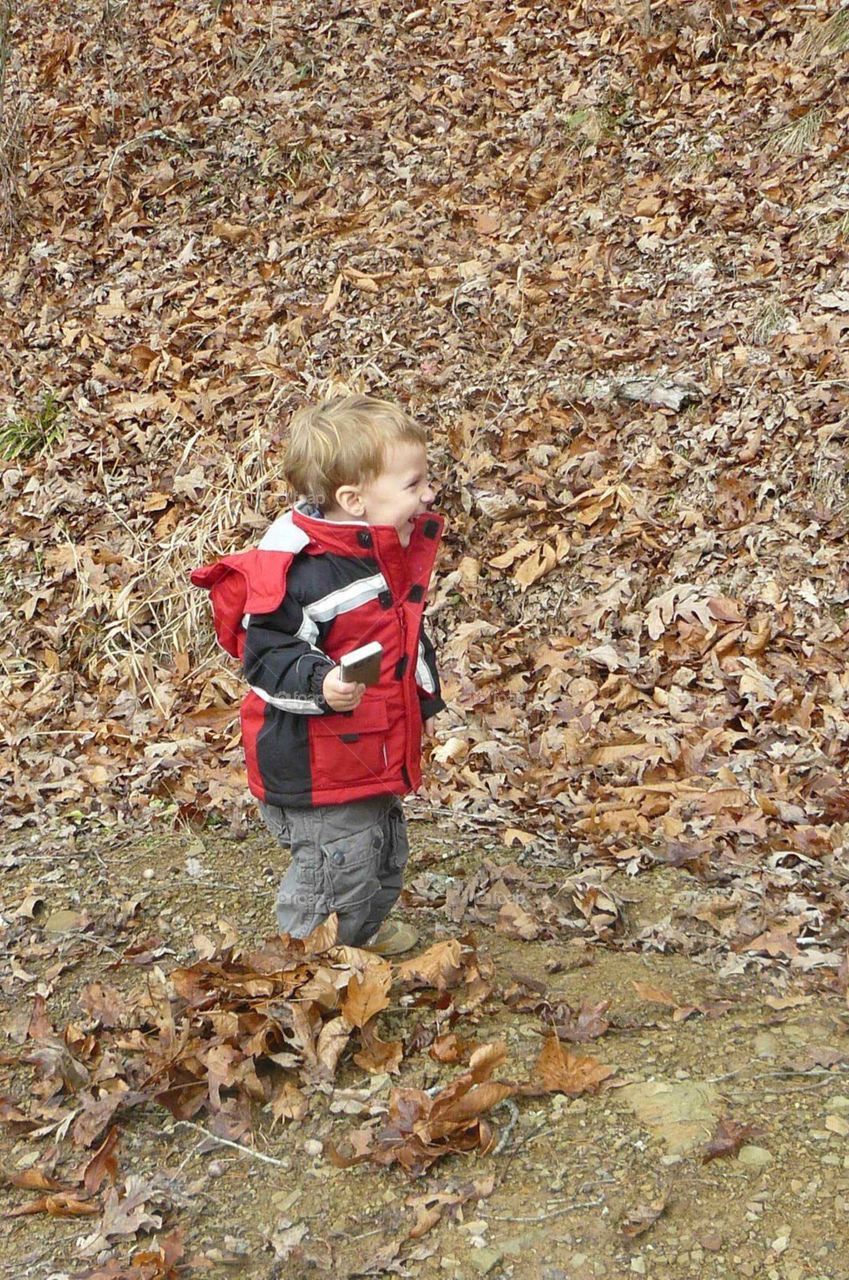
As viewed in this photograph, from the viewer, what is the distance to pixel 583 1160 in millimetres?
2898

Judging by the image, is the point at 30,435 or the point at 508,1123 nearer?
the point at 508,1123

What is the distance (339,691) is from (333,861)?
69cm

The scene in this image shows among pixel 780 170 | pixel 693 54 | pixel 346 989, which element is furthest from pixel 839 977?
pixel 693 54

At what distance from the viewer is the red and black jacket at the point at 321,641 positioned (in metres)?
3.41

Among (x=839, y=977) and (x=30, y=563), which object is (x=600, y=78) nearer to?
(x=30, y=563)

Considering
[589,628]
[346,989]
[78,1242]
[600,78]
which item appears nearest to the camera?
[78,1242]

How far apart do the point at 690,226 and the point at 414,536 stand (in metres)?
5.84

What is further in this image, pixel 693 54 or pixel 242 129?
pixel 242 129

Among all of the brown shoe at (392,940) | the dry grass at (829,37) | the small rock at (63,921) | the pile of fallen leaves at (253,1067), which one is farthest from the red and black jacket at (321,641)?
the dry grass at (829,37)

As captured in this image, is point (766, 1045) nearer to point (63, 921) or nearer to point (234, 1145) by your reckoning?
point (234, 1145)

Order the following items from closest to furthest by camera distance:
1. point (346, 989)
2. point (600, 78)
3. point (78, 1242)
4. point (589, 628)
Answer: point (78, 1242), point (346, 989), point (589, 628), point (600, 78)

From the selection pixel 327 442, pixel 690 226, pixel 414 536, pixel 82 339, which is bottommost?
pixel 82 339

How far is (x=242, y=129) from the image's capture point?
1113 centimetres

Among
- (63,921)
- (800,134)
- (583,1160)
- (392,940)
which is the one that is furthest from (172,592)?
(800,134)
